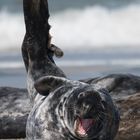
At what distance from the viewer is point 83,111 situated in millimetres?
7516

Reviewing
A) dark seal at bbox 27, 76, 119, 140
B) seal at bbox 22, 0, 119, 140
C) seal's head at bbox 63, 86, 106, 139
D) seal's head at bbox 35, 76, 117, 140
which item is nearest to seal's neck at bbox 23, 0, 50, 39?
seal at bbox 22, 0, 119, 140

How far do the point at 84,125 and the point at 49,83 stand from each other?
3.11ft

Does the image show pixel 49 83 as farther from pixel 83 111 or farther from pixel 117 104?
pixel 117 104

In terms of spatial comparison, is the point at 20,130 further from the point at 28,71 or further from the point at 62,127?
the point at 62,127

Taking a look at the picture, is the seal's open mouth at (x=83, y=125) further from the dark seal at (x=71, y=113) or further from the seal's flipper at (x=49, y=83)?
the seal's flipper at (x=49, y=83)

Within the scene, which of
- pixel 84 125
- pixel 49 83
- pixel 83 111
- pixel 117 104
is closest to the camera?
Result: pixel 83 111

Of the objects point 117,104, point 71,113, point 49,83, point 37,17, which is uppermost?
point 37,17

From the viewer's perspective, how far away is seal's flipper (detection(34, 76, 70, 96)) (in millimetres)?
8359

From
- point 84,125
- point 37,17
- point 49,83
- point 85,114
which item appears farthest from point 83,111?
point 37,17

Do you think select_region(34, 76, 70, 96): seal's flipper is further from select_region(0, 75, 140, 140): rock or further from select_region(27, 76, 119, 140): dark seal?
select_region(0, 75, 140, 140): rock

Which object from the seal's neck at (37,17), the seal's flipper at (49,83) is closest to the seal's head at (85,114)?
the seal's flipper at (49,83)

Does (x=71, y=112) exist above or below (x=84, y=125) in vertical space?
above

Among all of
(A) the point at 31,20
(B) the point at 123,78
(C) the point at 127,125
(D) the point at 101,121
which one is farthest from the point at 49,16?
(B) the point at 123,78

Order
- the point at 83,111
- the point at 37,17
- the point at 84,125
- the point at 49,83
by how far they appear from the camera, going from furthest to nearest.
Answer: the point at 37,17 → the point at 49,83 → the point at 84,125 → the point at 83,111
